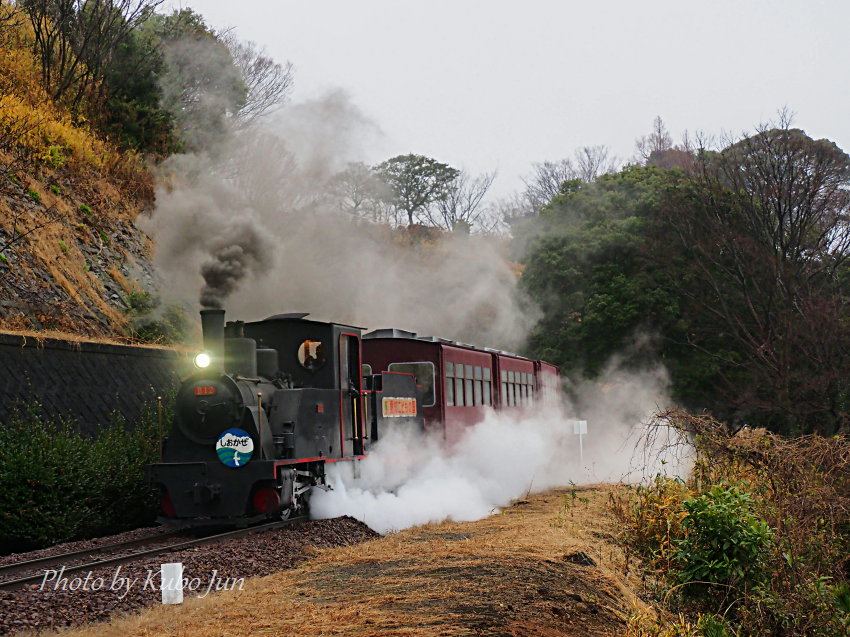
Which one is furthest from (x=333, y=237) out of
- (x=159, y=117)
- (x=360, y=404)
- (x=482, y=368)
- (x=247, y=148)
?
(x=360, y=404)

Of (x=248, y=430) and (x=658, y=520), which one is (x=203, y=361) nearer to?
(x=248, y=430)

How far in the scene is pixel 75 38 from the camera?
27.6 m

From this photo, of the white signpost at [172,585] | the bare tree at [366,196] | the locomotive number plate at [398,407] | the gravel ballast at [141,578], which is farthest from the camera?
the bare tree at [366,196]

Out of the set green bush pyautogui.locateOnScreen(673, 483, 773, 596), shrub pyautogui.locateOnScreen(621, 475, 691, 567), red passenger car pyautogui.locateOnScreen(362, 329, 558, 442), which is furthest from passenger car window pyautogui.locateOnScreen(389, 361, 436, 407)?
green bush pyautogui.locateOnScreen(673, 483, 773, 596)

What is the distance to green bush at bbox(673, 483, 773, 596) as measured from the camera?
8.53 meters

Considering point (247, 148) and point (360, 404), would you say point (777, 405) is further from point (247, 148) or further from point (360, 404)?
point (247, 148)

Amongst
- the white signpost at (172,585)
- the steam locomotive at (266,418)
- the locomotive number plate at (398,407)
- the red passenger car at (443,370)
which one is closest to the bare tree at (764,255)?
the red passenger car at (443,370)

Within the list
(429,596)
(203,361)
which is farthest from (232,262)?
(429,596)

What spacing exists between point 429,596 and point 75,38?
83.3ft

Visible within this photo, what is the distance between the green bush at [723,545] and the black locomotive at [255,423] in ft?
16.5

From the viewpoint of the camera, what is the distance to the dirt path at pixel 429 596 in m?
6.36

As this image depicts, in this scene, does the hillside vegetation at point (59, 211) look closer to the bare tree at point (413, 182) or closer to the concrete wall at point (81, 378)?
the concrete wall at point (81, 378)

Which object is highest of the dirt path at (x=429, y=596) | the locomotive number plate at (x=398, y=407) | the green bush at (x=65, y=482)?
the locomotive number plate at (x=398, y=407)

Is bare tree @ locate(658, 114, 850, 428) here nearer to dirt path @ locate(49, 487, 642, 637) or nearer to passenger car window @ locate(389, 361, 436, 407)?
passenger car window @ locate(389, 361, 436, 407)
